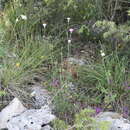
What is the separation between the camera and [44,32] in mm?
4668

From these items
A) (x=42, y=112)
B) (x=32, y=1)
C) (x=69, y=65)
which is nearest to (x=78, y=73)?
(x=69, y=65)

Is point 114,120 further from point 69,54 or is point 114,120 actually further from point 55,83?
point 69,54

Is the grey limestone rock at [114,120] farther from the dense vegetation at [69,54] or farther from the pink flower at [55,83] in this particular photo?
the pink flower at [55,83]

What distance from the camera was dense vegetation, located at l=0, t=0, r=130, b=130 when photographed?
11.6 feet

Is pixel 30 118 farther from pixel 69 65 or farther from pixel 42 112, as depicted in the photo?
pixel 69 65

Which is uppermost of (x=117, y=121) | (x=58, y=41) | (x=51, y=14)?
(x=51, y=14)

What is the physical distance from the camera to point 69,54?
4.41 meters

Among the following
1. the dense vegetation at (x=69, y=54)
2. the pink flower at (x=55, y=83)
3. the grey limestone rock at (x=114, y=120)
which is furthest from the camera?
the pink flower at (x=55, y=83)

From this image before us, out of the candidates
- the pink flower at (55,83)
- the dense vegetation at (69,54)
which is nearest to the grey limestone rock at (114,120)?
the dense vegetation at (69,54)

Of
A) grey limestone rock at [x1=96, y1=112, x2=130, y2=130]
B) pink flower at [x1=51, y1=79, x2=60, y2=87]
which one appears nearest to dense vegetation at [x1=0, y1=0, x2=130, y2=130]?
pink flower at [x1=51, y1=79, x2=60, y2=87]

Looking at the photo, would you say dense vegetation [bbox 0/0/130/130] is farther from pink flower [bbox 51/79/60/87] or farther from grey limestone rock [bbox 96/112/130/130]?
grey limestone rock [bbox 96/112/130/130]

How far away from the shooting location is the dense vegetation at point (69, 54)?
3535mm

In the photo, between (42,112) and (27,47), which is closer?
(42,112)

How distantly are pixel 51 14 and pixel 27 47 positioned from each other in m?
0.93
